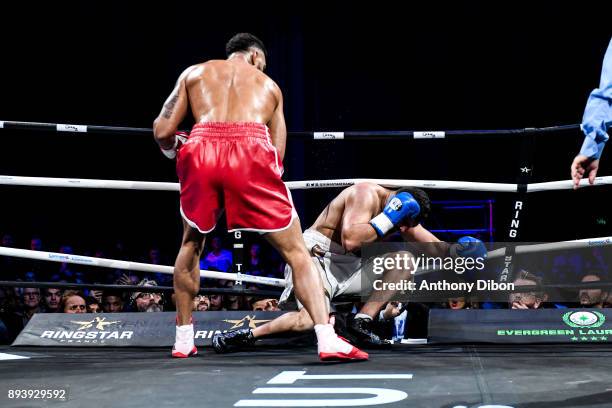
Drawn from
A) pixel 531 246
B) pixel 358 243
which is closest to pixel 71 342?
pixel 358 243

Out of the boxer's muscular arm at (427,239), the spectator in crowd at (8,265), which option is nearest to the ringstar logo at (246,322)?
the boxer's muscular arm at (427,239)

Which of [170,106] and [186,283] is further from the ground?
[170,106]

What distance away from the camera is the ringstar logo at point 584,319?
2730 mm

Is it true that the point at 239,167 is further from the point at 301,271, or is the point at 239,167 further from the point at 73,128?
the point at 73,128

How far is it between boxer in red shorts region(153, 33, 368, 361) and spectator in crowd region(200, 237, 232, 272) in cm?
307

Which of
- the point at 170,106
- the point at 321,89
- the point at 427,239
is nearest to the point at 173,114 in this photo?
the point at 170,106

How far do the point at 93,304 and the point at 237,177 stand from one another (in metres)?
2.23

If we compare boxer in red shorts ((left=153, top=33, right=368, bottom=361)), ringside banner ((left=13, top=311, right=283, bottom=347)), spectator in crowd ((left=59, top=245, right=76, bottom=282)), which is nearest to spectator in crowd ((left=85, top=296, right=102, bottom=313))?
spectator in crowd ((left=59, top=245, right=76, bottom=282))

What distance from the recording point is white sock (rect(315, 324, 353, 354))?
2.19 metres

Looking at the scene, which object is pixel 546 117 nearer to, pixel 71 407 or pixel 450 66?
pixel 450 66

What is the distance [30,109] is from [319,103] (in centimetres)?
269

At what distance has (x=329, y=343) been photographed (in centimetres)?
220

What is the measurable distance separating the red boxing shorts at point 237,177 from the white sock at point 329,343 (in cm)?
35

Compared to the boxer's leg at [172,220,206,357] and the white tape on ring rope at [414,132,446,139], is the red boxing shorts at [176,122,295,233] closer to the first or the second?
the boxer's leg at [172,220,206,357]
